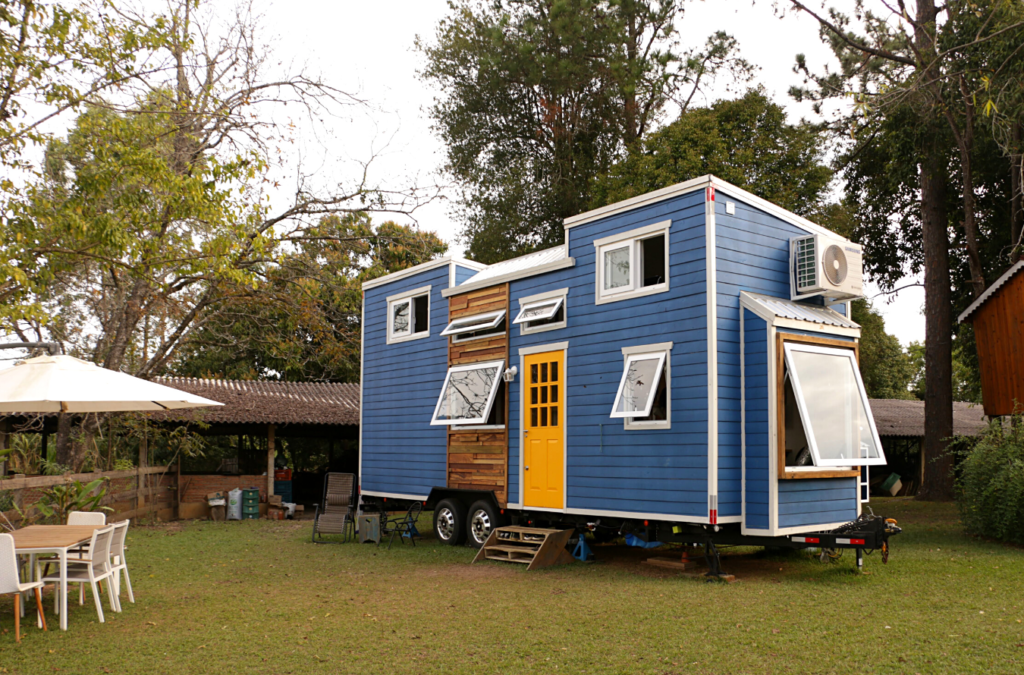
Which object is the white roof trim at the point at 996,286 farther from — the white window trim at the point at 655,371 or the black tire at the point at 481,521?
the black tire at the point at 481,521

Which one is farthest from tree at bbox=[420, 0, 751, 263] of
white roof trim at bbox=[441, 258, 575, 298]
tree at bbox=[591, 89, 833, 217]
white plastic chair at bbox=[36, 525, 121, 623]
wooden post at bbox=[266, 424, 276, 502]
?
white plastic chair at bbox=[36, 525, 121, 623]

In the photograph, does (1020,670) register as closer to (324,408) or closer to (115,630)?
(115,630)

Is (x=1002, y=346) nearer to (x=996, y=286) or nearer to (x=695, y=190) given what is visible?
(x=996, y=286)

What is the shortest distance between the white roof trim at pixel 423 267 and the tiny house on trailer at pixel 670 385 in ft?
2.51

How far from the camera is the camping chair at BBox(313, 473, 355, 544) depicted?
43.5 feet

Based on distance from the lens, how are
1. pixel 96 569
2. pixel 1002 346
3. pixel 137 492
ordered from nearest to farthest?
1. pixel 96 569
2. pixel 1002 346
3. pixel 137 492

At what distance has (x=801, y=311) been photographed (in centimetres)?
914

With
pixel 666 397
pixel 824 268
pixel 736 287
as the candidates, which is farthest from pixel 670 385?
pixel 824 268

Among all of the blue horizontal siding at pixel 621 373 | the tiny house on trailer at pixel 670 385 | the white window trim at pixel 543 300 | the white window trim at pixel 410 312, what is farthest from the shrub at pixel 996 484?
the white window trim at pixel 410 312

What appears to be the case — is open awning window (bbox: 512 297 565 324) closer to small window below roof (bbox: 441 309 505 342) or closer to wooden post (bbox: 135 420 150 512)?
small window below roof (bbox: 441 309 505 342)

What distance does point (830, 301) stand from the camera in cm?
985

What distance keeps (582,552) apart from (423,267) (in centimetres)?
540

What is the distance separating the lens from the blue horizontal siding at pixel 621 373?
8.75 meters

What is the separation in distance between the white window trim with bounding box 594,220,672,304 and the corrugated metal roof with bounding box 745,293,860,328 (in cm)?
112
